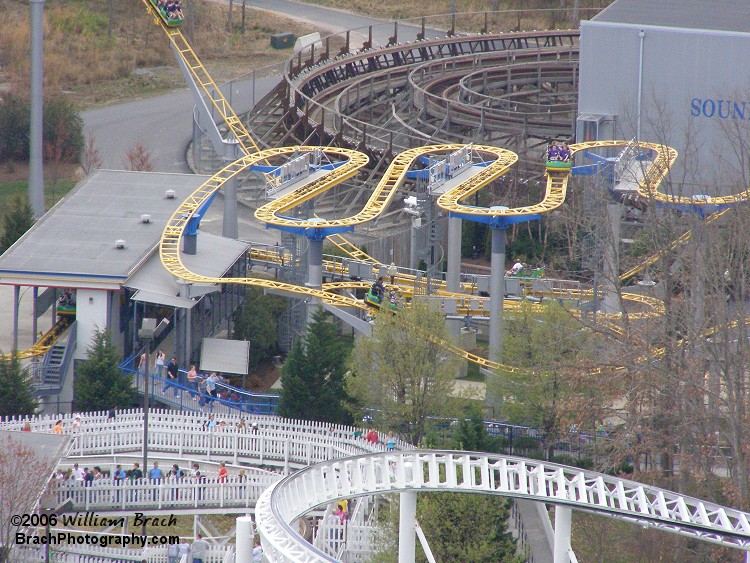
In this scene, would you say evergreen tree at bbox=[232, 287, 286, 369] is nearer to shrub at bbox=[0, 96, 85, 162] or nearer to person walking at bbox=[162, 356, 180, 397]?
person walking at bbox=[162, 356, 180, 397]

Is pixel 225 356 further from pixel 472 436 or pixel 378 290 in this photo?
pixel 472 436

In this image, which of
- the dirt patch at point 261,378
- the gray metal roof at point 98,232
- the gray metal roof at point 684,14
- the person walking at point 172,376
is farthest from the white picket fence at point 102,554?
the gray metal roof at point 684,14

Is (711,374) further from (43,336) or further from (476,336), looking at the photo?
(43,336)

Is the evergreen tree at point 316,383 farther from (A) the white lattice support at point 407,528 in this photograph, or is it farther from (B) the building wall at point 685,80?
(B) the building wall at point 685,80

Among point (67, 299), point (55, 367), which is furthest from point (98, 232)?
point (55, 367)

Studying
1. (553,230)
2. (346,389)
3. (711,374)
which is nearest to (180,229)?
(346,389)
